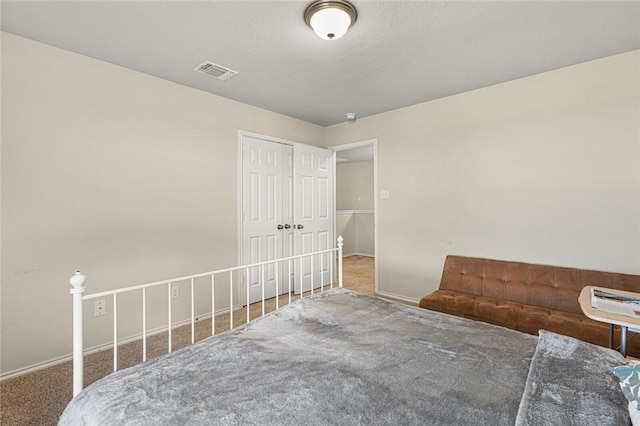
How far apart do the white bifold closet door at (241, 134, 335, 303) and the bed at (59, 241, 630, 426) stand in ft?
6.24

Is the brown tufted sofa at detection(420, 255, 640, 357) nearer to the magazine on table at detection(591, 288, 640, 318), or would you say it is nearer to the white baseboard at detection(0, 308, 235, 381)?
the magazine on table at detection(591, 288, 640, 318)

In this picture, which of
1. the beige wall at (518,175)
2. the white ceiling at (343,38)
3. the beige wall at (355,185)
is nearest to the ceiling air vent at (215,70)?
the white ceiling at (343,38)

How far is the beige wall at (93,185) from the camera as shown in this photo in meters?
2.12

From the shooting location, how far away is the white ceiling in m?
1.84

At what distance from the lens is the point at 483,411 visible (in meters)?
0.93

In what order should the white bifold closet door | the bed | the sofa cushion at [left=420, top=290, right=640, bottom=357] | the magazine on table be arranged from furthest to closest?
the white bifold closet door < the sofa cushion at [left=420, top=290, right=640, bottom=357] < the magazine on table < the bed

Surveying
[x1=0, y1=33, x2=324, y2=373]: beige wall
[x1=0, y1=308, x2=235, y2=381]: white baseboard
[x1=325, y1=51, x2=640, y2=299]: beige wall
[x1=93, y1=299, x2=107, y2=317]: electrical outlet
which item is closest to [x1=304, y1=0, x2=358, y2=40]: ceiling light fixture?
[x1=0, y1=33, x2=324, y2=373]: beige wall

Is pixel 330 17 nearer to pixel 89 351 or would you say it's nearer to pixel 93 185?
pixel 93 185

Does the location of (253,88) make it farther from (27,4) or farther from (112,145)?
(27,4)

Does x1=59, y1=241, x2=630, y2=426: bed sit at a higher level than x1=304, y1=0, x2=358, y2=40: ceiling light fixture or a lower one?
lower

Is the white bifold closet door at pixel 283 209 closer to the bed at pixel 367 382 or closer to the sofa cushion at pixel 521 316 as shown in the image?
the sofa cushion at pixel 521 316

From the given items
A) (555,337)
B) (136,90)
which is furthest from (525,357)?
(136,90)

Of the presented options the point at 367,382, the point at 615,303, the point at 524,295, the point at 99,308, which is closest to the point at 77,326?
the point at 367,382

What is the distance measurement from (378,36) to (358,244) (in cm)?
541
